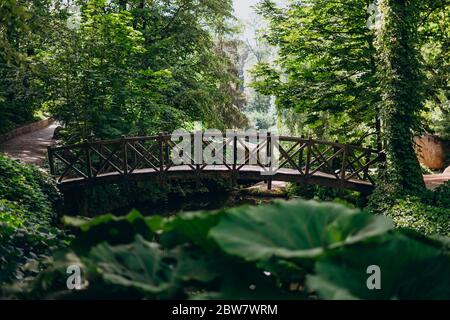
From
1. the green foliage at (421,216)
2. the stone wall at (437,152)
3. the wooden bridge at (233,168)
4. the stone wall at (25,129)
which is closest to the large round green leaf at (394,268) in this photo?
the green foliage at (421,216)

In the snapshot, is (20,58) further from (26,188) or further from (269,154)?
(269,154)

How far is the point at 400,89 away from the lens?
12.4 meters

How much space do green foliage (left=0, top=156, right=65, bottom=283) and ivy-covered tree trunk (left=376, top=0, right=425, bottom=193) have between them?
30.8 feet

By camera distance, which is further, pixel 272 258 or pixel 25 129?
pixel 25 129

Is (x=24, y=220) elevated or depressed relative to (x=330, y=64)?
depressed

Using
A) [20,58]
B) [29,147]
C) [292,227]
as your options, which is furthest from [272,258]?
[29,147]

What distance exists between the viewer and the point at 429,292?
159 cm

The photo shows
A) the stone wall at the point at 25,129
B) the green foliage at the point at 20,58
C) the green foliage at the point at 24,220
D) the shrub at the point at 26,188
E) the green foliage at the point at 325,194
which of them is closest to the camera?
the green foliage at the point at 24,220

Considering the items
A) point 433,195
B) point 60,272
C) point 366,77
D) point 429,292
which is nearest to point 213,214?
point 60,272

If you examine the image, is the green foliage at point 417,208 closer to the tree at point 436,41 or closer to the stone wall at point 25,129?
the tree at point 436,41

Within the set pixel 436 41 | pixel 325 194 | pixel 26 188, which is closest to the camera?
pixel 26 188

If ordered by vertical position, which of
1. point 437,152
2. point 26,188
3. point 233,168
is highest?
point 437,152

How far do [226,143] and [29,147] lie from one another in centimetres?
918

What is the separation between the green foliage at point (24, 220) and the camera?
303cm
